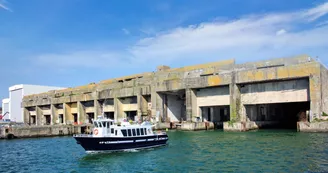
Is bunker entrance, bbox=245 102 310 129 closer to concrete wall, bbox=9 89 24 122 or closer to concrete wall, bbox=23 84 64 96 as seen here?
concrete wall, bbox=23 84 64 96

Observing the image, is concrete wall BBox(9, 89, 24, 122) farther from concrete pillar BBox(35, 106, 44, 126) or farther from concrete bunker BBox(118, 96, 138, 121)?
concrete bunker BBox(118, 96, 138, 121)

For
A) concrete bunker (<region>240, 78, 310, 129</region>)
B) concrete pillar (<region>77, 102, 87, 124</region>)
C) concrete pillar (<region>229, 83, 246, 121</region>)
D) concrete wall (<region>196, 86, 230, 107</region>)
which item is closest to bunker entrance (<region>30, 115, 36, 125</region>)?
concrete pillar (<region>77, 102, 87, 124</region>)

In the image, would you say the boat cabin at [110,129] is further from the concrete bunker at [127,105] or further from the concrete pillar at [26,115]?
the concrete pillar at [26,115]

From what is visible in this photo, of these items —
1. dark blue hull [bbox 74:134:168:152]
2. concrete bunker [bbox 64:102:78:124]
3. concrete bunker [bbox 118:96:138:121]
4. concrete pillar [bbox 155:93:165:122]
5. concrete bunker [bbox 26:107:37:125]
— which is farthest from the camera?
concrete bunker [bbox 26:107:37:125]

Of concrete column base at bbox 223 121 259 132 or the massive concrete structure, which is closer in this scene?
the massive concrete structure

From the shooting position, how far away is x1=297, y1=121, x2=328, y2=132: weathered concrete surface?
1779 inches

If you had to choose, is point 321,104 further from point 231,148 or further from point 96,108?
point 96,108

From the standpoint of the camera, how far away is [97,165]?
2686 cm

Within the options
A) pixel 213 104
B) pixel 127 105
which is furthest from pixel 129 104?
pixel 213 104

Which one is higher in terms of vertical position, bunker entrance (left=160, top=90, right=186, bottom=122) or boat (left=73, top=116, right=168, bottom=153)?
bunker entrance (left=160, top=90, right=186, bottom=122)

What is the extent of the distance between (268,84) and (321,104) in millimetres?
9630

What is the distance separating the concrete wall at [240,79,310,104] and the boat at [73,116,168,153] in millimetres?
27566

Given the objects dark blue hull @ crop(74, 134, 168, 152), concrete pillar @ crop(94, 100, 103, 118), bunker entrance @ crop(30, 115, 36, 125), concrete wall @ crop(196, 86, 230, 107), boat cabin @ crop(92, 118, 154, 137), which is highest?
concrete wall @ crop(196, 86, 230, 107)

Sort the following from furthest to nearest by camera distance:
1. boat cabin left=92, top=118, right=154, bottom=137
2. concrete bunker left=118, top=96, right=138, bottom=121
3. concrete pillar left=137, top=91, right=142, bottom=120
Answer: concrete bunker left=118, top=96, right=138, bottom=121
concrete pillar left=137, top=91, right=142, bottom=120
boat cabin left=92, top=118, right=154, bottom=137
